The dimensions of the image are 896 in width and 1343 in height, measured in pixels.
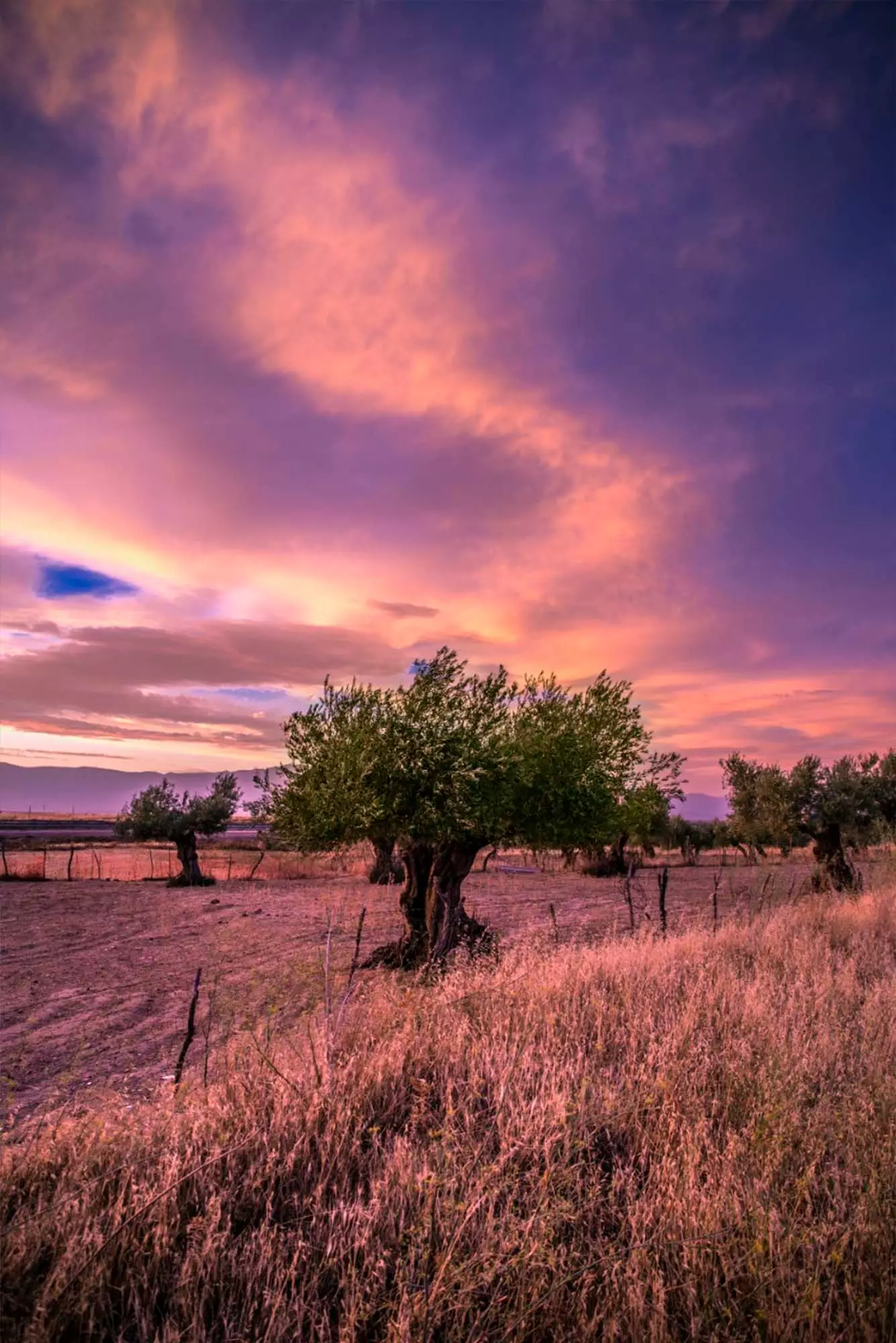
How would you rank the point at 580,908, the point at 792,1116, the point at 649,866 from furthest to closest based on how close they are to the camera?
the point at 649,866 < the point at 580,908 < the point at 792,1116

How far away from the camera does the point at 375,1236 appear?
4.07 metres

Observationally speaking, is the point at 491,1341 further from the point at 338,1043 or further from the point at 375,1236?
the point at 338,1043

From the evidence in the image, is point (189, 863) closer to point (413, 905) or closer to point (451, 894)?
point (413, 905)

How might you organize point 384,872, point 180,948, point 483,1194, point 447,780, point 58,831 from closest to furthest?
point 483,1194, point 447,780, point 180,948, point 384,872, point 58,831

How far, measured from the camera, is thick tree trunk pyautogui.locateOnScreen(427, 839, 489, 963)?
16.4 meters

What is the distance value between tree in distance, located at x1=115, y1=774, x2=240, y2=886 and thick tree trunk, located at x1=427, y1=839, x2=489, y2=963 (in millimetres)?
23634

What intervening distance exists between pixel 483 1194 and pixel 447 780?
35.6 feet

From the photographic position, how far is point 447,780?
15117mm

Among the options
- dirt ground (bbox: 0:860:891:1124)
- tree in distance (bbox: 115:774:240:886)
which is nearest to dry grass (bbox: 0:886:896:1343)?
dirt ground (bbox: 0:860:891:1124)

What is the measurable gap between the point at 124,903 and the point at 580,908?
1813 cm

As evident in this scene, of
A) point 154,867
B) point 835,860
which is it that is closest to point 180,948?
point 835,860

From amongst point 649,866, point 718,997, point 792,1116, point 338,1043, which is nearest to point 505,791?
point 718,997

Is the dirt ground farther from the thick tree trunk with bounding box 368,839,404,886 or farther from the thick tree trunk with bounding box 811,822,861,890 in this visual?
the thick tree trunk with bounding box 811,822,861,890

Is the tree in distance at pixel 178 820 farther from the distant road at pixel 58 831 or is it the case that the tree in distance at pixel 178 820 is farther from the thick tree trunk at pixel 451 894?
the thick tree trunk at pixel 451 894
